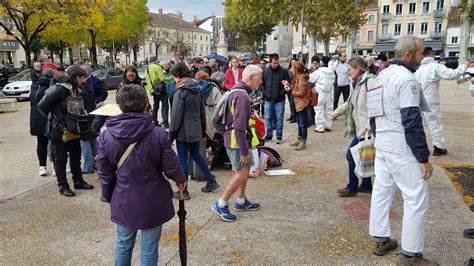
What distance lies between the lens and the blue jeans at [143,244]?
2.70 metres

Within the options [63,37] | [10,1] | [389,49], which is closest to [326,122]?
[10,1]

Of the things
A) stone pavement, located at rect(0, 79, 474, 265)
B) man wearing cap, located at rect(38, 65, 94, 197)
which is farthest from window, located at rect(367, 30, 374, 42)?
man wearing cap, located at rect(38, 65, 94, 197)

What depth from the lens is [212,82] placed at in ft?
19.9

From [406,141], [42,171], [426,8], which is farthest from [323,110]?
[426,8]

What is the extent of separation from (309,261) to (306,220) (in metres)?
0.91

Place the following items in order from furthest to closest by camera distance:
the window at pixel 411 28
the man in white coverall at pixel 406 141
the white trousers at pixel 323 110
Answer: the window at pixel 411 28 < the white trousers at pixel 323 110 < the man in white coverall at pixel 406 141

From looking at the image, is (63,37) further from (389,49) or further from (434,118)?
(389,49)

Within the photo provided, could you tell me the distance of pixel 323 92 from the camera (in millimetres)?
9219

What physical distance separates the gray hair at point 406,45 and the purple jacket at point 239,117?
1508 mm

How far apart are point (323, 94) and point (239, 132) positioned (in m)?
5.77

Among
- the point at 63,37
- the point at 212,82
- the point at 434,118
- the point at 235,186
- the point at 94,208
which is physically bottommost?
the point at 94,208

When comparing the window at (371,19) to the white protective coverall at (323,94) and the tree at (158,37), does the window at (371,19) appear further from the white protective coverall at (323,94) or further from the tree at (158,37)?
the white protective coverall at (323,94)

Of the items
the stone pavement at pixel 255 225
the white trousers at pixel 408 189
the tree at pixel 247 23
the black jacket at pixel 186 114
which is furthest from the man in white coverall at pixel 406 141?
the tree at pixel 247 23

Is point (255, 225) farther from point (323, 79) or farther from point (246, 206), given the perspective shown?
point (323, 79)
